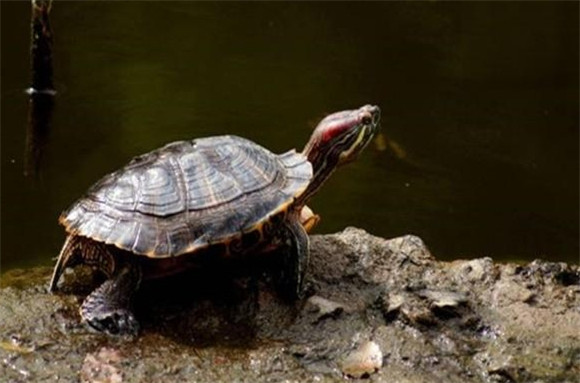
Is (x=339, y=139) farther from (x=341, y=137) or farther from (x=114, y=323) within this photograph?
(x=114, y=323)

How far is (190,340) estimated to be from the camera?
3557 mm

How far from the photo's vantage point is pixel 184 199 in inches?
144

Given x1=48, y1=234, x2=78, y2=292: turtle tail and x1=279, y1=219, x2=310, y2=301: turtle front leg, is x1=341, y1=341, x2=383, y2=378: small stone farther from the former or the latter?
x1=48, y1=234, x2=78, y2=292: turtle tail

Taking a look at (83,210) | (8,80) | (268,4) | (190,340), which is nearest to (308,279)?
(190,340)

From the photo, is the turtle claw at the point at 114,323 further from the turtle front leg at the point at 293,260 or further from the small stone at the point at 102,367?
the turtle front leg at the point at 293,260

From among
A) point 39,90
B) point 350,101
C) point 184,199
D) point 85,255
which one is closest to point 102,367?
point 85,255

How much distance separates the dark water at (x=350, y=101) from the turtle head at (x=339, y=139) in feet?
5.47

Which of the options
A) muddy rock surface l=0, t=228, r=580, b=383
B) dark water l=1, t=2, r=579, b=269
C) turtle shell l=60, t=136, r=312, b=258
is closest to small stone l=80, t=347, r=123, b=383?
muddy rock surface l=0, t=228, r=580, b=383

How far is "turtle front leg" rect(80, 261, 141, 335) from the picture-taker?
3551mm

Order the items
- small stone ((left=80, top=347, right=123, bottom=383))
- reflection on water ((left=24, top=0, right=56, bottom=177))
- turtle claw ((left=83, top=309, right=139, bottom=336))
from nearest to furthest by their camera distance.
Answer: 1. small stone ((left=80, top=347, right=123, bottom=383))
2. turtle claw ((left=83, top=309, right=139, bottom=336))
3. reflection on water ((left=24, top=0, right=56, bottom=177))

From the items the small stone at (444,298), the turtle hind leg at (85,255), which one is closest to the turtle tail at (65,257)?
the turtle hind leg at (85,255)

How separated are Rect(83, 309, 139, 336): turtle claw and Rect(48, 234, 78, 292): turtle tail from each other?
1.10 ft

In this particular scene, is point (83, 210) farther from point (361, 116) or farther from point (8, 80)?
point (8, 80)

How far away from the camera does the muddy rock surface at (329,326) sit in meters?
3.39
